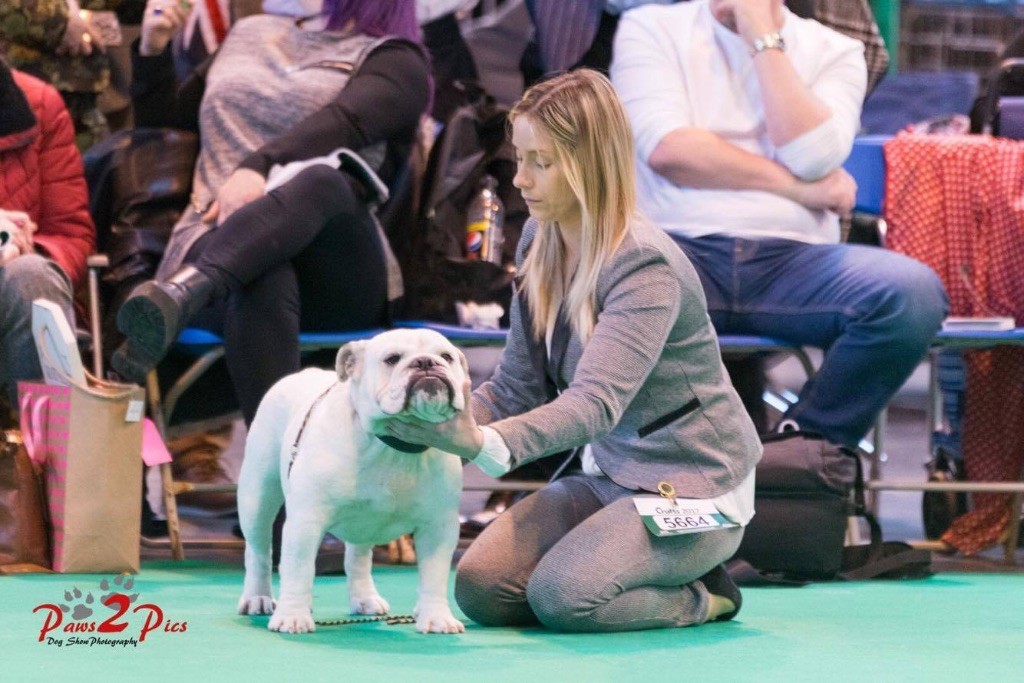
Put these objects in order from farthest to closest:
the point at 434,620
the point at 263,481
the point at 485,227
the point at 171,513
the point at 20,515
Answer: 1. the point at 485,227
2. the point at 171,513
3. the point at 20,515
4. the point at 263,481
5. the point at 434,620

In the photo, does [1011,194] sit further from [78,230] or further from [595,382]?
[78,230]

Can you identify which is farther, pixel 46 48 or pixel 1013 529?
pixel 46 48

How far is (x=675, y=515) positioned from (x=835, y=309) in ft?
4.07

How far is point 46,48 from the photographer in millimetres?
4418

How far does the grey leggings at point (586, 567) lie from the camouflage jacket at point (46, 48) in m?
2.25

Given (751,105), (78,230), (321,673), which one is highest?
(751,105)

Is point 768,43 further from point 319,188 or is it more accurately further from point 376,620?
point 376,620

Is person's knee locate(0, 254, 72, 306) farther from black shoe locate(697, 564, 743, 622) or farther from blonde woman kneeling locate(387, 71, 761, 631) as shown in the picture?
black shoe locate(697, 564, 743, 622)

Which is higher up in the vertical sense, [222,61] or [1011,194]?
[222,61]

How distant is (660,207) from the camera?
409 centimetres

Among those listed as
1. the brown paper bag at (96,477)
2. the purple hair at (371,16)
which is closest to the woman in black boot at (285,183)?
the purple hair at (371,16)

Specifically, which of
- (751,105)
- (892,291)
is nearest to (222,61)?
(751,105)

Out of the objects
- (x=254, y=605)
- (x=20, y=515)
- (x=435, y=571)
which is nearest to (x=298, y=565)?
(x=435, y=571)

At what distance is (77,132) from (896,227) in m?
2.47
